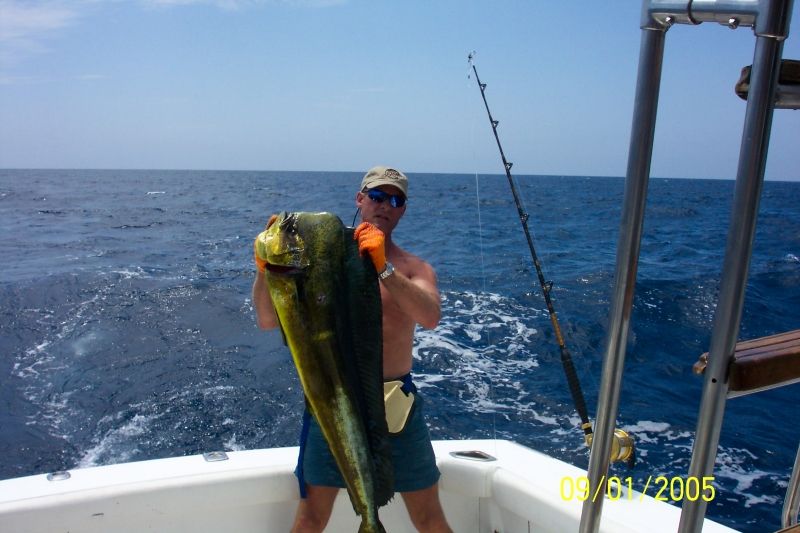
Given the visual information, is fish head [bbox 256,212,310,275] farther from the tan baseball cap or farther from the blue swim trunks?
the blue swim trunks

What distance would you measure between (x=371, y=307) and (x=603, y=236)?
17706 millimetres

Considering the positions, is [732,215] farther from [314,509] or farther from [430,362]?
[430,362]

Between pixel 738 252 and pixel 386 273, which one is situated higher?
pixel 738 252

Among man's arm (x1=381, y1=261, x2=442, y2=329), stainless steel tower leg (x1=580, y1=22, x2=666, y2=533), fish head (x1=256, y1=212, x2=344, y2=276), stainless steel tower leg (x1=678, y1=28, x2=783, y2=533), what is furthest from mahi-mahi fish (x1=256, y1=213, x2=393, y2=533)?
stainless steel tower leg (x1=678, y1=28, x2=783, y2=533)

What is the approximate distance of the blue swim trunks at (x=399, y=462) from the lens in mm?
2410

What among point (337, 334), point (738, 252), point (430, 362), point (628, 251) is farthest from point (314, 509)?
point (430, 362)

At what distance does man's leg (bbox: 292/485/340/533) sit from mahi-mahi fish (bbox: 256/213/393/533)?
2.09 ft

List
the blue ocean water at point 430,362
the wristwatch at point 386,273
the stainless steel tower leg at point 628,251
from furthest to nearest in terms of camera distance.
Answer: the blue ocean water at point 430,362, the wristwatch at point 386,273, the stainless steel tower leg at point 628,251

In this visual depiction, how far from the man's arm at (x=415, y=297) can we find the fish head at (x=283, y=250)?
0.38 metres

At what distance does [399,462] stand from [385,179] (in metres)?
1.06

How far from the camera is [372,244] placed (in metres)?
1.75

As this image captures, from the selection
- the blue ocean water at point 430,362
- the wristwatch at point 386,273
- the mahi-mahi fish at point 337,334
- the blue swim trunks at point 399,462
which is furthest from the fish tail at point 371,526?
the blue ocean water at point 430,362

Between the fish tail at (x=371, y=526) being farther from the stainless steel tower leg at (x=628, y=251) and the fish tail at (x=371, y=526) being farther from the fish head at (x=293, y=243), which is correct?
the stainless steel tower leg at (x=628, y=251)

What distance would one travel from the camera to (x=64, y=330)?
804cm
